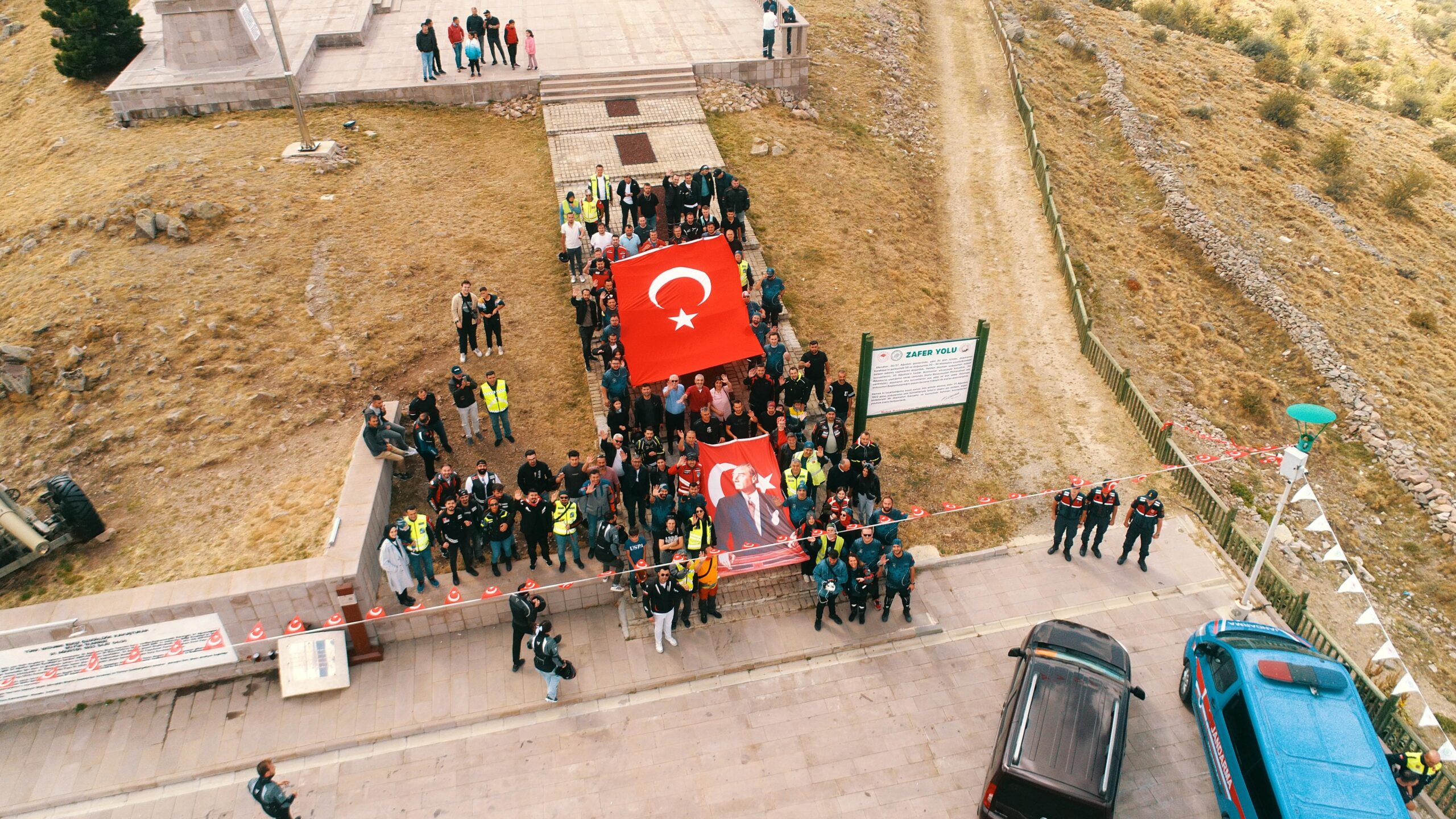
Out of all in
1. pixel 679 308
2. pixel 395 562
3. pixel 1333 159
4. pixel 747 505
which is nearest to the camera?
pixel 395 562

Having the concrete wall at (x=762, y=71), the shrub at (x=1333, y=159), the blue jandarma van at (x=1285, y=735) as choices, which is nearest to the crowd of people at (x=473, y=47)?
the concrete wall at (x=762, y=71)

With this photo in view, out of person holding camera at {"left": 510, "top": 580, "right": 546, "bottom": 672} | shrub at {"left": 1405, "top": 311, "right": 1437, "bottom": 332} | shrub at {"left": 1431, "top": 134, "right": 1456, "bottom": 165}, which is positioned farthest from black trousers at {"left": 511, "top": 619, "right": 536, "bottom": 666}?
shrub at {"left": 1431, "top": 134, "right": 1456, "bottom": 165}

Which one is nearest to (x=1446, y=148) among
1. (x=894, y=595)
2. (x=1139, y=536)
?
(x=1139, y=536)

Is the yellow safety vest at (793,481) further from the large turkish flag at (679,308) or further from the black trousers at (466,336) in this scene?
the black trousers at (466,336)

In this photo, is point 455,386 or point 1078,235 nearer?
point 455,386

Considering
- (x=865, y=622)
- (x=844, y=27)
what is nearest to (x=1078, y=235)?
(x=844, y=27)

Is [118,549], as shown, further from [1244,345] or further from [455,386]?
[1244,345]

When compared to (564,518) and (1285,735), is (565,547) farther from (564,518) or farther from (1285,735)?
(1285,735)
